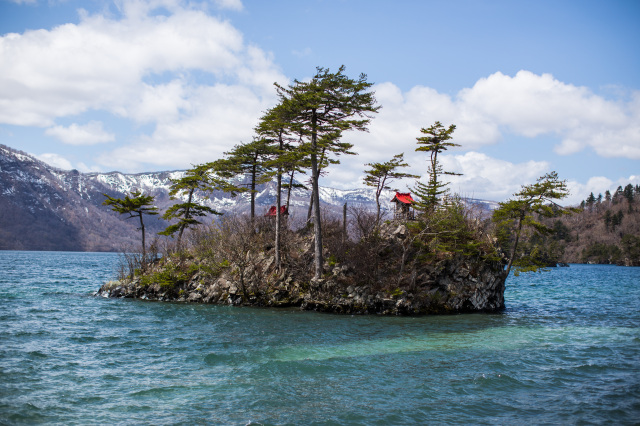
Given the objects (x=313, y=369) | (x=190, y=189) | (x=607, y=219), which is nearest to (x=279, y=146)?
(x=190, y=189)

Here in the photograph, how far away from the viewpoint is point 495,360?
17.1 metres

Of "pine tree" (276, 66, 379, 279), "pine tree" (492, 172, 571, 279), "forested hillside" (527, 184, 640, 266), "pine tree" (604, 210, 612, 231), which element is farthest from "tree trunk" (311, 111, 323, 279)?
"pine tree" (604, 210, 612, 231)

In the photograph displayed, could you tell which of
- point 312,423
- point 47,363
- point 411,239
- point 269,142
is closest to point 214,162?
point 269,142

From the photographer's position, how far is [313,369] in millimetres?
15875

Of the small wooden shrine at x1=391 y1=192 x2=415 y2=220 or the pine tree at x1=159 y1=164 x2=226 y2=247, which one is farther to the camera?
the pine tree at x1=159 y1=164 x2=226 y2=247

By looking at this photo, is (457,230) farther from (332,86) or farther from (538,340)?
(332,86)

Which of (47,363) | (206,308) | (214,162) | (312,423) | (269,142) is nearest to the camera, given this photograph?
(312,423)

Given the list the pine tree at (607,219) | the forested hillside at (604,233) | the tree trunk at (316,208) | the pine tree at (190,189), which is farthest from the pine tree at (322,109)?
the pine tree at (607,219)

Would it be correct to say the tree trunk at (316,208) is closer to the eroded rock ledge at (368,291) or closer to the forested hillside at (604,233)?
the eroded rock ledge at (368,291)

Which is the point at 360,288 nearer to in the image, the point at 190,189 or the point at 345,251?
the point at 345,251

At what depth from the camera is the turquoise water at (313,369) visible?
38.3ft

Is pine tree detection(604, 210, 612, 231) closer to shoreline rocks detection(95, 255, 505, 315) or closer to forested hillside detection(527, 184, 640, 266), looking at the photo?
forested hillside detection(527, 184, 640, 266)

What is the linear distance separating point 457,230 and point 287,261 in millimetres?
13329

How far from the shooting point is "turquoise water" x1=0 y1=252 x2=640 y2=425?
11672 mm
